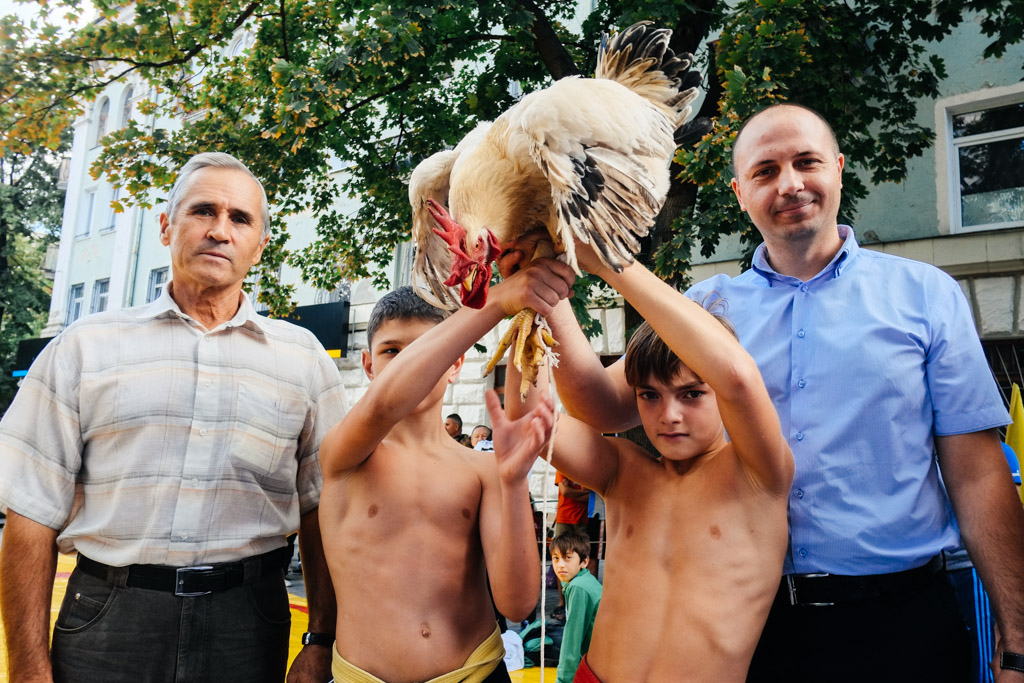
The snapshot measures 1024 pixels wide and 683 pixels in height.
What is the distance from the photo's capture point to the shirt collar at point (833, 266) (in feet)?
6.82

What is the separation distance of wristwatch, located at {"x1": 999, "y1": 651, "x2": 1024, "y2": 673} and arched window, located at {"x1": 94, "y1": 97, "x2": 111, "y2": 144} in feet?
77.2

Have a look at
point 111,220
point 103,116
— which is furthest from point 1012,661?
point 103,116

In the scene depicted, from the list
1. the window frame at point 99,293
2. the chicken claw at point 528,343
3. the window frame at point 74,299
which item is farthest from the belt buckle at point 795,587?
the window frame at point 74,299

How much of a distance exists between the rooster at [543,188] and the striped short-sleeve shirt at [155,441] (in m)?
0.70

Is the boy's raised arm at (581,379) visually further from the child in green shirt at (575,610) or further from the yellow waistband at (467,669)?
the child in green shirt at (575,610)

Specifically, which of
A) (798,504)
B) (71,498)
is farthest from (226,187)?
(798,504)

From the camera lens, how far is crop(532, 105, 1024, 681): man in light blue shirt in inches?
71.4

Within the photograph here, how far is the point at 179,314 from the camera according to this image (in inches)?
85.8

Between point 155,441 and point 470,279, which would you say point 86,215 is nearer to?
point 155,441

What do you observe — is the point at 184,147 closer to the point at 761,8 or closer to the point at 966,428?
the point at 761,8

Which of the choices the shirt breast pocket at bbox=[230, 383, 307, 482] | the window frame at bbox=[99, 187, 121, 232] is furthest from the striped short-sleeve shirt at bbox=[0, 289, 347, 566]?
the window frame at bbox=[99, 187, 121, 232]

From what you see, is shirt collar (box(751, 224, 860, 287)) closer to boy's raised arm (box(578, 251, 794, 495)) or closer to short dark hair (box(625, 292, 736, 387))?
short dark hair (box(625, 292, 736, 387))

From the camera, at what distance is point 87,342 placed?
207cm

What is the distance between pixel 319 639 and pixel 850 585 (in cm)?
156
